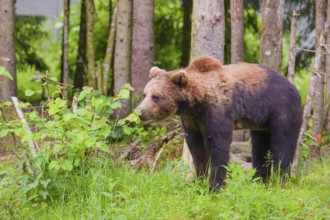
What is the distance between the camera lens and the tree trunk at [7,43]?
424 inches

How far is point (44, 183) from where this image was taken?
6.21m

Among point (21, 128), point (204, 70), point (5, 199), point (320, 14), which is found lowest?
point (5, 199)

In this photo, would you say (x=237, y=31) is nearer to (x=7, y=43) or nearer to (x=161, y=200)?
(x=7, y=43)

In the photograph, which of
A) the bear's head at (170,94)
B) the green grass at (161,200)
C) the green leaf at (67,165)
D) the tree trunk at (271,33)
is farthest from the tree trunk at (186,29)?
the green leaf at (67,165)

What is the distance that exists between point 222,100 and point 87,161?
5.36 feet

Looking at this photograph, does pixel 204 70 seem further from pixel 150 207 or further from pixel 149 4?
pixel 149 4

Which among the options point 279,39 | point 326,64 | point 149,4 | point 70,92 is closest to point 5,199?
point 279,39

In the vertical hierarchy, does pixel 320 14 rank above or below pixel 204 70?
above

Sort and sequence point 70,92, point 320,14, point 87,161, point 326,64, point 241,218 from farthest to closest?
point 70,92 < point 326,64 < point 320,14 < point 87,161 < point 241,218

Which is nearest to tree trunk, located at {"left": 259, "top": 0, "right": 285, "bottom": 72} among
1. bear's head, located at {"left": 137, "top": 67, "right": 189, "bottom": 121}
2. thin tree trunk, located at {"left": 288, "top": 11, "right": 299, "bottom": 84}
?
thin tree trunk, located at {"left": 288, "top": 11, "right": 299, "bottom": 84}

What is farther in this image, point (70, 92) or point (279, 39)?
point (70, 92)

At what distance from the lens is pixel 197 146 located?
23.4 ft

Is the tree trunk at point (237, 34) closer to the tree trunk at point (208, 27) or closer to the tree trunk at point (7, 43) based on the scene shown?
the tree trunk at point (208, 27)

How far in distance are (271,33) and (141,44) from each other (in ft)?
10.7
